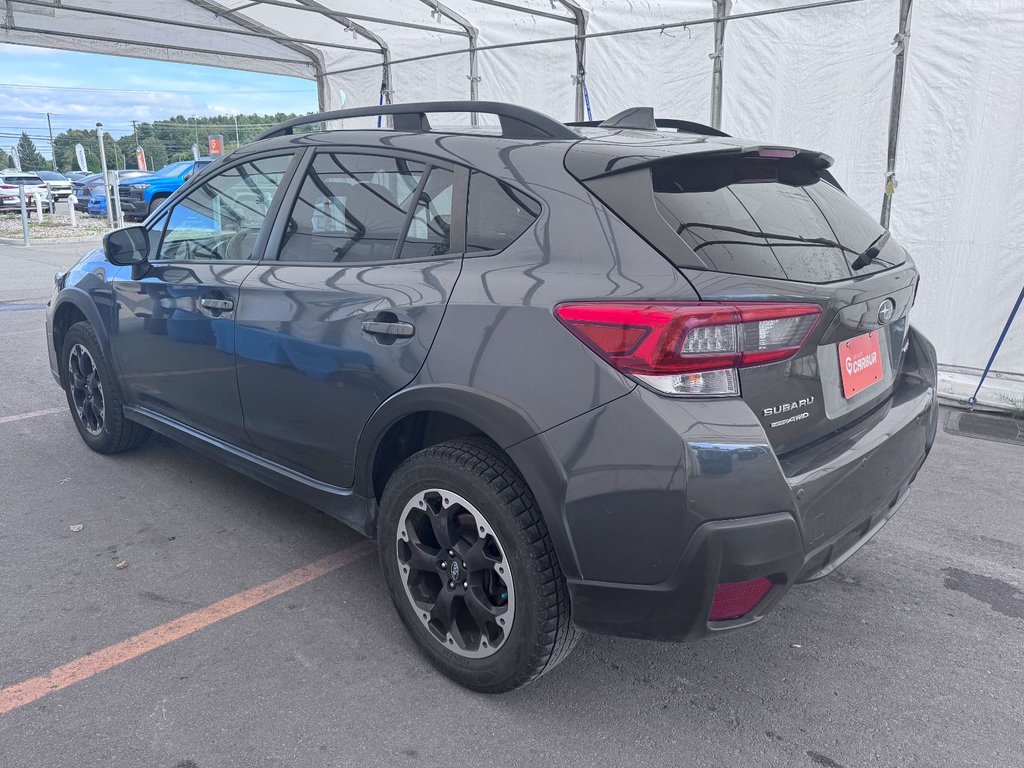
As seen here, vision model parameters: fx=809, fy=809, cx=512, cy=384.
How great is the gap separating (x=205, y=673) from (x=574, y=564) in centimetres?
128

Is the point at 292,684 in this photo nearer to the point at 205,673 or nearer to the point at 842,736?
the point at 205,673

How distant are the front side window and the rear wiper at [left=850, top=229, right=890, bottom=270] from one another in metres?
2.10

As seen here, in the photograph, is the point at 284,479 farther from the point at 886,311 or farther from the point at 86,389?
the point at 886,311

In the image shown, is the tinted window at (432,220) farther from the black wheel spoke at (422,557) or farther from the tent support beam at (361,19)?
the tent support beam at (361,19)

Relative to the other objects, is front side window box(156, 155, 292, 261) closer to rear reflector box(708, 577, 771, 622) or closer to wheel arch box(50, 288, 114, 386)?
wheel arch box(50, 288, 114, 386)

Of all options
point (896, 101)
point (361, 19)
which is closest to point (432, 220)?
point (896, 101)

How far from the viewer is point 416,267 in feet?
8.40

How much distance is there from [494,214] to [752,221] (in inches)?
29.5

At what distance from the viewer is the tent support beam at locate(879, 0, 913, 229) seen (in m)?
5.75

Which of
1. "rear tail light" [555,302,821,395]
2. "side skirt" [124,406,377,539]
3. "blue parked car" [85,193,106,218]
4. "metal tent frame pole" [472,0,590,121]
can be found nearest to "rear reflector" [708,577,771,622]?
"rear tail light" [555,302,821,395]

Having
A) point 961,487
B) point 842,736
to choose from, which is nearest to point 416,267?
point 842,736

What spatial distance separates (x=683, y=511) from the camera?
1.93 m

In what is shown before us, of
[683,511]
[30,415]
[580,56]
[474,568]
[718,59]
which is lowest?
[30,415]

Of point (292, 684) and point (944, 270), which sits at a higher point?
point (944, 270)
